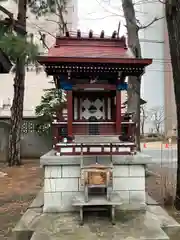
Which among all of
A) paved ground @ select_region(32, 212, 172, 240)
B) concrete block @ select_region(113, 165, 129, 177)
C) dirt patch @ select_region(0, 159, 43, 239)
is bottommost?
dirt patch @ select_region(0, 159, 43, 239)

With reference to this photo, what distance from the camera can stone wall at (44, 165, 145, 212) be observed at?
17.7 ft

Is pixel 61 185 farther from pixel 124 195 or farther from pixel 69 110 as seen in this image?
pixel 69 110

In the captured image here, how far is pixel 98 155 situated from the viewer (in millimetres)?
5762

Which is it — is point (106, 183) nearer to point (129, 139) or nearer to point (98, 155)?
point (98, 155)

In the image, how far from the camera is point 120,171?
555 cm

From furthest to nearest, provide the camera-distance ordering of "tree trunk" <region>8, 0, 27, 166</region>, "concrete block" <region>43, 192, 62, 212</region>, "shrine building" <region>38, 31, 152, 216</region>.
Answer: "tree trunk" <region>8, 0, 27, 166</region>
"concrete block" <region>43, 192, 62, 212</region>
"shrine building" <region>38, 31, 152, 216</region>

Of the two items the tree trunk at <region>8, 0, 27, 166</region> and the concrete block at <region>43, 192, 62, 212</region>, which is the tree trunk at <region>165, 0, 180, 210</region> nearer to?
the concrete block at <region>43, 192, 62, 212</region>

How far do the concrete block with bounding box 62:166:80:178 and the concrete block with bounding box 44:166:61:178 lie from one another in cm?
8

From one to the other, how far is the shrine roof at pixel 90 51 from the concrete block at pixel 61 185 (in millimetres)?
1943

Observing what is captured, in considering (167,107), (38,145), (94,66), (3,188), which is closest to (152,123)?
(167,107)

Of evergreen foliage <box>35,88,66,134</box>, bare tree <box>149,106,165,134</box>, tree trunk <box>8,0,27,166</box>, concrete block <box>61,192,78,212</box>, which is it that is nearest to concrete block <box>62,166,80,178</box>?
concrete block <box>61,192,78,212</box>

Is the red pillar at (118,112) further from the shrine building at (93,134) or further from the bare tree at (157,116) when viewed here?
the bare tree at (157,116)

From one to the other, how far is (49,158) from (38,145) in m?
10.2

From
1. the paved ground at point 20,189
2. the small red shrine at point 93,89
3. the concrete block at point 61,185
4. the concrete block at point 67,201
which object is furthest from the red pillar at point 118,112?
the paved ground at point 20,189
